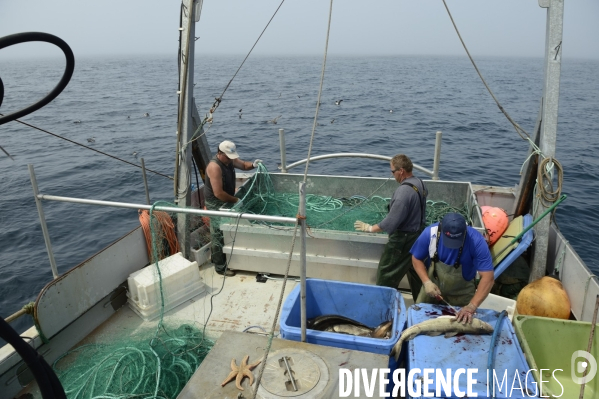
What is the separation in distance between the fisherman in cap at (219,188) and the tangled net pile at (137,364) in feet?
3.84

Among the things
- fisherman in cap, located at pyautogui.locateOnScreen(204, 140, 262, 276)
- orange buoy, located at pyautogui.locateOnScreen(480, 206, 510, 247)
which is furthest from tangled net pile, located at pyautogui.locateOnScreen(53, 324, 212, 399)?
orange buoy, located at pyautogui.locateOnScreen(480, 206, 510, 247)

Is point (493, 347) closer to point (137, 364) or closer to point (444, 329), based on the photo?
point (444, 329)

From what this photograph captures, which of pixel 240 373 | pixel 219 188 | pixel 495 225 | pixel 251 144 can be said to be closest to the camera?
pixel 240 373

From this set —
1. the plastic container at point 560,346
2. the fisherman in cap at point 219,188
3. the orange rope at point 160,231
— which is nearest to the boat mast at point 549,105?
the plastic container at point 560,346

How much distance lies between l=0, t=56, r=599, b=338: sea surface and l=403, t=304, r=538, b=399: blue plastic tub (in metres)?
7.42

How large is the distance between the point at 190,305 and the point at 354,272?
209 centimetres

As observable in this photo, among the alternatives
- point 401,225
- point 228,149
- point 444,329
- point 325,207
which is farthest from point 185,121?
point 444,329

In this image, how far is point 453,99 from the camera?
33781mm

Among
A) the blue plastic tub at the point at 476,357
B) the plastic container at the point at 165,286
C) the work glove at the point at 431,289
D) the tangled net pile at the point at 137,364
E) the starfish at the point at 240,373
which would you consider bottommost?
the tangled net pile at the point at 137,364

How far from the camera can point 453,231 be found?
376cm

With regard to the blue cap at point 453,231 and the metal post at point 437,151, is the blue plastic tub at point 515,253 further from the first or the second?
the metal post at point 437,151

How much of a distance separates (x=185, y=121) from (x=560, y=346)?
197 inches

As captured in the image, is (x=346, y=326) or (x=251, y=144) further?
(x=251, y=144)

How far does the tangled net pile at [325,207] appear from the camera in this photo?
5.94 metres
